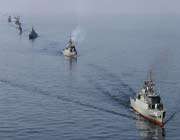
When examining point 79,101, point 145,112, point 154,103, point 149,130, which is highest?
point 154,103

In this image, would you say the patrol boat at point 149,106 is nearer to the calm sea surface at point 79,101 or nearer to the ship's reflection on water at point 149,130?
the ship's reflection on water at point 149,130

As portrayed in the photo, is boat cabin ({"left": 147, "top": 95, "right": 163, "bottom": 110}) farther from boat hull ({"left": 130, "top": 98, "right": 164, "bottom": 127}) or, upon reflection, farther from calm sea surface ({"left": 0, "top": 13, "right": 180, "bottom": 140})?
calm sea surface ({"left": 0, "top": 13, "right": 180, "bottom": 140})

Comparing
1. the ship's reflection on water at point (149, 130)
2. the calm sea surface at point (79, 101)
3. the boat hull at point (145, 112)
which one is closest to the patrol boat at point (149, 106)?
the boat hull at point (145, 112)

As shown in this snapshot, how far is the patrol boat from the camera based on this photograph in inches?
4641

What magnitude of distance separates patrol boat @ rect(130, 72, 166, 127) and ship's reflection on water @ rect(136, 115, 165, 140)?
1.42 meters

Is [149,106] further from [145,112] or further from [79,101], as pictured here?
[79,101]

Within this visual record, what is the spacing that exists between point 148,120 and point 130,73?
57.8m

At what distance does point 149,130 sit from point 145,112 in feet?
29.7

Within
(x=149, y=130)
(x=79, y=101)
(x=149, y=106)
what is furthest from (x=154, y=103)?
(x=79, y=101)

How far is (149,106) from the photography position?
123m

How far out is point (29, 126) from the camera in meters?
114

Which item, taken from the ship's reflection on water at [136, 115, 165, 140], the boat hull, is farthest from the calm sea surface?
the boat hull

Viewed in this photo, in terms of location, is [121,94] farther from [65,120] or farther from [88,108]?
[65,120]

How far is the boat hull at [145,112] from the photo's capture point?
11752 centimetres
